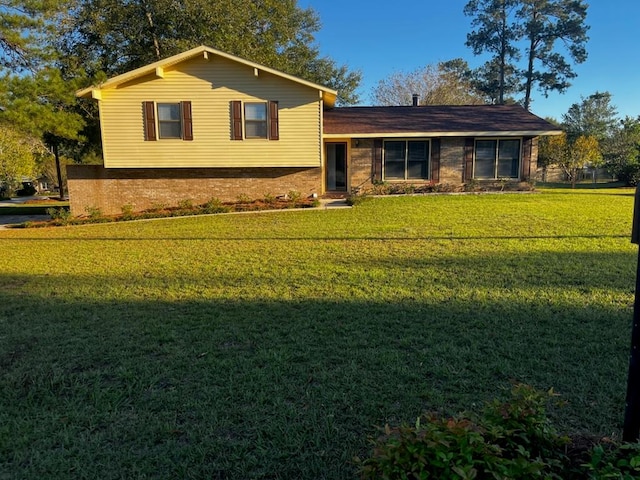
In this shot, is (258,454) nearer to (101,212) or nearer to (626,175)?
(101,212)

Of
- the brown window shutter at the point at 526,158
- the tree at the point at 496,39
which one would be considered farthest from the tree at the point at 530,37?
the brown window shutter at the point at 526,158

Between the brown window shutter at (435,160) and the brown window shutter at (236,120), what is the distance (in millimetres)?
7357

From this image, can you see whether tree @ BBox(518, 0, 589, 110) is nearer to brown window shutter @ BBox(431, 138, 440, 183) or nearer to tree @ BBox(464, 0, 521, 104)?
tree @ BBox(464, 0, 521, 104)

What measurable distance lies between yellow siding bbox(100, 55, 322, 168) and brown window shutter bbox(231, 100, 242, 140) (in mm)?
145

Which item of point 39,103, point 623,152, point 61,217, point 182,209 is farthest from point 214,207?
point 623,152

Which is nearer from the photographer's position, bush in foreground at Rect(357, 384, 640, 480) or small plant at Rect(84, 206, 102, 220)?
bush in foreground at Rect(357, 384, 640, 480)

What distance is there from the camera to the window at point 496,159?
1741cm

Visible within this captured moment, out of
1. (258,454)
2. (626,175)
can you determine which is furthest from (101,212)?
(626,175)

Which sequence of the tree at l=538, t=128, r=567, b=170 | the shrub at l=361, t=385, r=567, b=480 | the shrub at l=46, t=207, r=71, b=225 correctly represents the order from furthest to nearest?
the tree at l=538, t=128, r=567, b=170 → the shrub at l=46, t=207, r=71, b=225 → the shrub at l=361, t=385, r=567, b=480

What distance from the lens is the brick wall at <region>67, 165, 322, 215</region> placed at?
618 inches

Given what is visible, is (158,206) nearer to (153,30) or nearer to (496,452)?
(153,30)

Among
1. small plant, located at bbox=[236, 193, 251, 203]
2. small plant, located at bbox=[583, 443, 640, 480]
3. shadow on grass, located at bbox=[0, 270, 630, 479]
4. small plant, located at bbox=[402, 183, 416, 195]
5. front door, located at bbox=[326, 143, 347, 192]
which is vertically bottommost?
shadow on grass, located at bbox=[0, 270, 630, 479]

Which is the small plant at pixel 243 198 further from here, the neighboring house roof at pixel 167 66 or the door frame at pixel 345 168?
the neighboring house roof at pixel 167 66

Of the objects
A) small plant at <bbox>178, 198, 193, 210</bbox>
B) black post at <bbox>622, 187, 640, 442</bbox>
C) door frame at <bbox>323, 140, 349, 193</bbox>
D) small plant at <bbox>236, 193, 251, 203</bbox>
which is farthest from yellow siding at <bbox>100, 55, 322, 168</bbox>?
black post at <bbox>622, 187, 640, 442</bbox>
